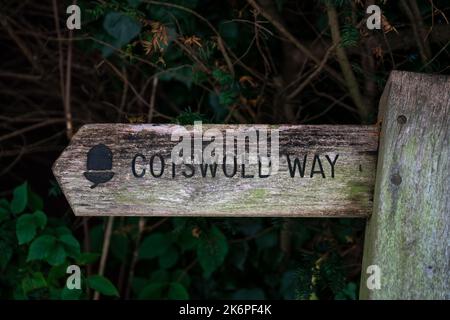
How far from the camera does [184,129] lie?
44.3 inches

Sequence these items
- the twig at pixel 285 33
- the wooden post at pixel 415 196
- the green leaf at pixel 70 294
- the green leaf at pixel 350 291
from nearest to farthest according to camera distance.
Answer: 1. the wooden post at pixel 415 196
2. the twig at pixel 285 33
3. the green leaf at pixel 70 294
4. the green leaf at pixel 350 291

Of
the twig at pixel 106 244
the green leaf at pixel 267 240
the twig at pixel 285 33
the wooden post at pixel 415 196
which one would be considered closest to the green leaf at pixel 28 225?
the twig at pixel 106 244

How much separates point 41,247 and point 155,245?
463 millimetres

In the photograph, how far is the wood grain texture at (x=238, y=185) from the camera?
1106 mm

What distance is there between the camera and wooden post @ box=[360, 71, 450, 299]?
106 centimetres

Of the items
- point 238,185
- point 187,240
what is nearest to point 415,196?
point 238,185

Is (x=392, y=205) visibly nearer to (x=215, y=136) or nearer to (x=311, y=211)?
(x=311, y=211)

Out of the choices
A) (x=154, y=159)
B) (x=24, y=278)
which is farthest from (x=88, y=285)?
(x=154, y=159)

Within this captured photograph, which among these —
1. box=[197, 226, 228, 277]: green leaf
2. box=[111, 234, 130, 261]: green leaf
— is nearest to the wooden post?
box=[197, 226, 228, 277]: green leaf

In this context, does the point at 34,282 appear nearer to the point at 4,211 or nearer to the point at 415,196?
the point at 4,211

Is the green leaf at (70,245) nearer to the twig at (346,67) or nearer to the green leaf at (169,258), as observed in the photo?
the green leaf at (169,258)

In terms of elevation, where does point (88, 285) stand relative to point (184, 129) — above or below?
below

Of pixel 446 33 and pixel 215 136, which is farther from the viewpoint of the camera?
pixel 446 33

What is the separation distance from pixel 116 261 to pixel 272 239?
633mm
